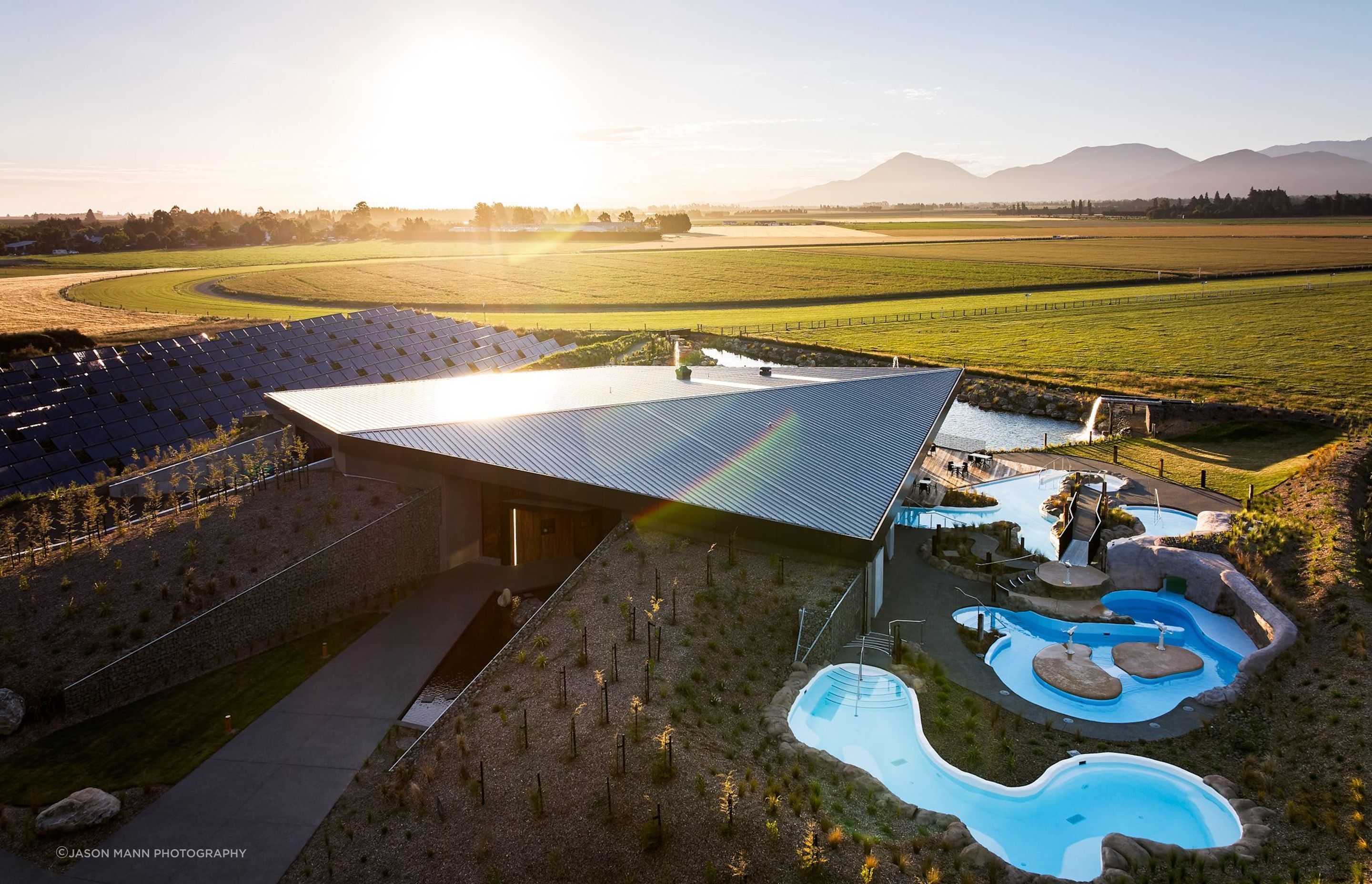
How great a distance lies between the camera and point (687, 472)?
74.7 ft

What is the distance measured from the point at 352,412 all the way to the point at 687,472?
39.1 feet

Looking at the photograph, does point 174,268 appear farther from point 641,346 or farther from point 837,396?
point 837,396

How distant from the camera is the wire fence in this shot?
253 feet

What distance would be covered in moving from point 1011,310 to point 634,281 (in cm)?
4877

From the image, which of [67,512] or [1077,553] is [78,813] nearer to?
[67,512]

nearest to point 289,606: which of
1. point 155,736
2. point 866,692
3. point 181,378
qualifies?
point 155,736

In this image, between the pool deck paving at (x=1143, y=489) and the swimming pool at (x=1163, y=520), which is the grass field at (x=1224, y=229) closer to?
the pool deck paving at (x=1143, y=489)

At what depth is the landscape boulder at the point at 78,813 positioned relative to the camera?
1415 cm

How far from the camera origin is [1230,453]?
38344 mm

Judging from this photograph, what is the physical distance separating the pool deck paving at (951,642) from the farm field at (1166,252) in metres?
93.9

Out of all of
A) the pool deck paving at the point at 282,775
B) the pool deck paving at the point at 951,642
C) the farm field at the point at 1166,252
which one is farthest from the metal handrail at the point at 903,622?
the farm field at the point at 1166,252

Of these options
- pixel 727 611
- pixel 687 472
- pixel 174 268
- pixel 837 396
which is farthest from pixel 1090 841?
pixel 174 268

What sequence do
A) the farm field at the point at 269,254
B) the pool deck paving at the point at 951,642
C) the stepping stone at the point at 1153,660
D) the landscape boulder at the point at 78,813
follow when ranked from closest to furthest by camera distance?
1. the landscape boulder at the point at 78,813
2. the pool deck paving at the point at 951,642
3. the stepping stone at the point at 1153,660
4. the farm field at the point at 269,254

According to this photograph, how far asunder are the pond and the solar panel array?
69.6 feet
